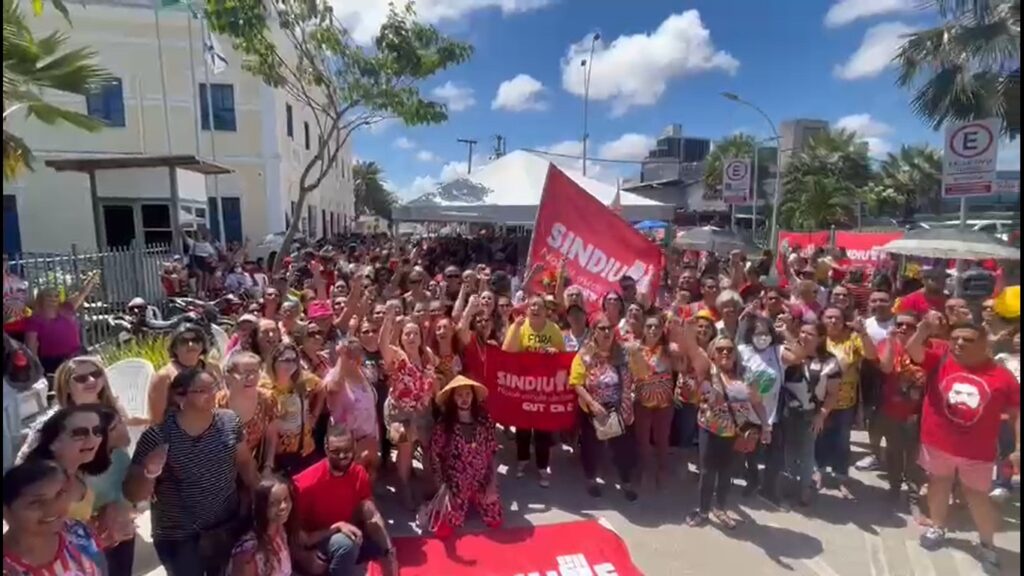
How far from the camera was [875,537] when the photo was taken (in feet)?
14.6

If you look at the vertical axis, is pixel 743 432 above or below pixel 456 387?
below

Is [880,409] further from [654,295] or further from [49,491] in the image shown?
[49,491]

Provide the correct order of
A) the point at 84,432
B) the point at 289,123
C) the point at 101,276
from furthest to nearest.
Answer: the point at 289,123
the point at 101,276
the point at 84,432

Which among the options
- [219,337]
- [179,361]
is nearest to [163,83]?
[219,337]

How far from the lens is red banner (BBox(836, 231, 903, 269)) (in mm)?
13133

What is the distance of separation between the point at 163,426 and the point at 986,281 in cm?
810

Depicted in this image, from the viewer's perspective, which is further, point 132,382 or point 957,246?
point 957,246

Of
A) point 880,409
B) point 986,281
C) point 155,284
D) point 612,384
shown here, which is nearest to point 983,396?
point 880,409

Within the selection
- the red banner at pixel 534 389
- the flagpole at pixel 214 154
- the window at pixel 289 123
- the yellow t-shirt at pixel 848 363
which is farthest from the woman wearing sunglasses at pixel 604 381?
the window at pixel 289 123

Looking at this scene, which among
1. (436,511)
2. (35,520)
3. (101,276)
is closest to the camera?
(35,520)

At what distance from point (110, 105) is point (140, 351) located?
59.8ft

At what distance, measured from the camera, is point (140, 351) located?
6.35 m

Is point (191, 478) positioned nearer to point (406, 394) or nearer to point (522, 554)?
point (406, 394)

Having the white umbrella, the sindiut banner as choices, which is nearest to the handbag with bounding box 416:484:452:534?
the sindiut banner
